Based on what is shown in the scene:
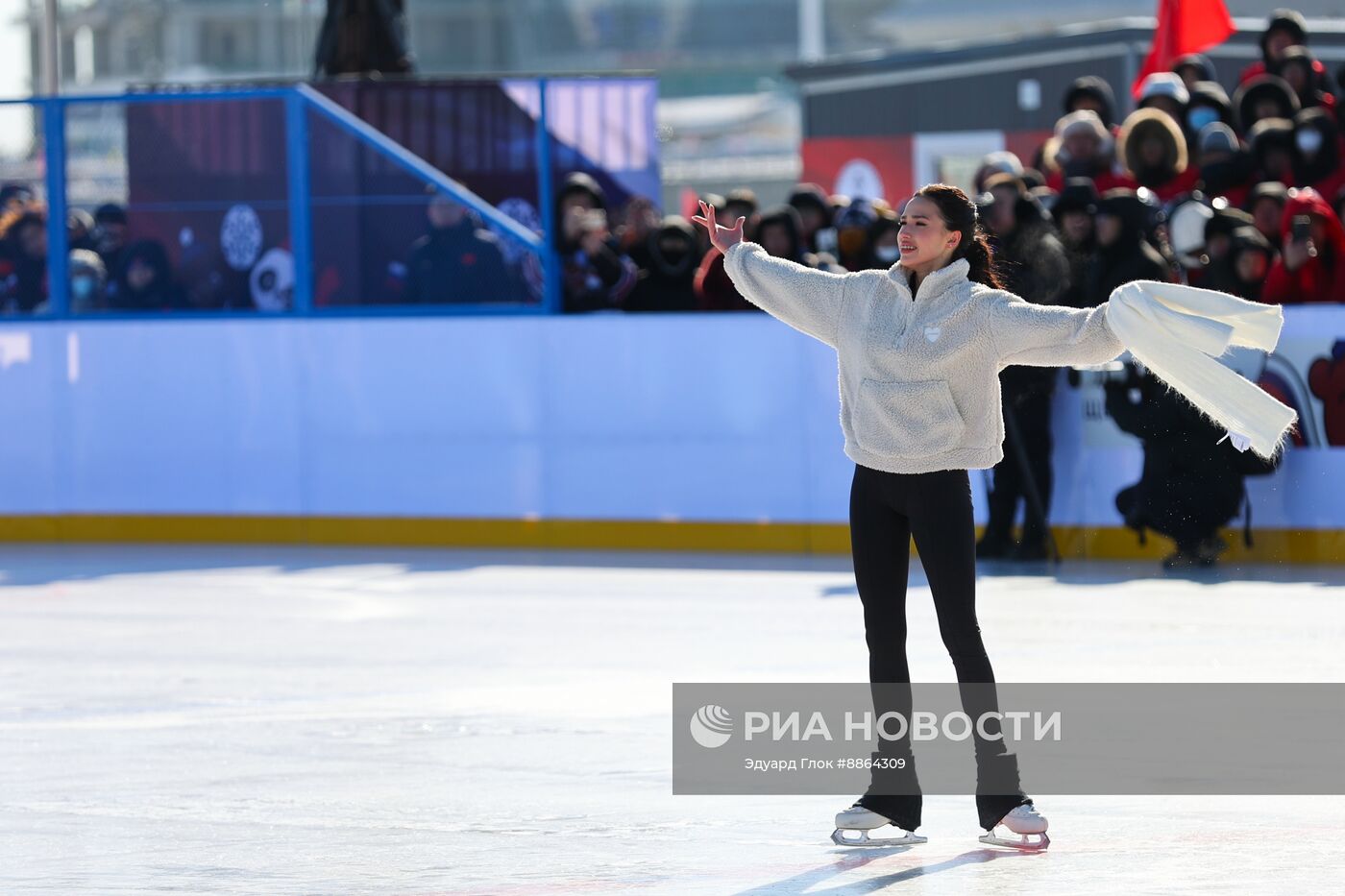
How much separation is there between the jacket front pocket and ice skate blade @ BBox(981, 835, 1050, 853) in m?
0.94

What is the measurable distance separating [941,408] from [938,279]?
311 millimetres

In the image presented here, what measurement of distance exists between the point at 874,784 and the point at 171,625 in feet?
17.7

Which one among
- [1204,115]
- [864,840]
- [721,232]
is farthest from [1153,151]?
[864,840]

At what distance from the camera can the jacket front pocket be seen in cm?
567

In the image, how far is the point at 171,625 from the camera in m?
10.6

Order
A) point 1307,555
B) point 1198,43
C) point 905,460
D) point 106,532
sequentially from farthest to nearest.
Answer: point 1198,43, point 106,532, point 1307,555, point 905,460

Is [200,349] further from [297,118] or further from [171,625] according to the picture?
[171,625]

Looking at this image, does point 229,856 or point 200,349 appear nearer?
point 229,856

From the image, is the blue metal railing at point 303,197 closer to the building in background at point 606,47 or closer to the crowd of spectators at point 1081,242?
the crowd of spectators at point 1081,242

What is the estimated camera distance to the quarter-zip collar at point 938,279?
5.75m

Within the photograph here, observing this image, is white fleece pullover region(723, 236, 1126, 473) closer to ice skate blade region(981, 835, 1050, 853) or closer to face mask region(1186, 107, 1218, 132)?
ice skate blade region(981, 835, 1050, 853)

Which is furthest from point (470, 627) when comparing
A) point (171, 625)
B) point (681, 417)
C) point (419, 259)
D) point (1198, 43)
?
point (1198, 43)

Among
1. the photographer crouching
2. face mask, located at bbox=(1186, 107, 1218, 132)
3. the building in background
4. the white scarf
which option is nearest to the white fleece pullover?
the white scarf

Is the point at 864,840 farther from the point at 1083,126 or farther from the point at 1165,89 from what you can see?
the point at 1165,89
